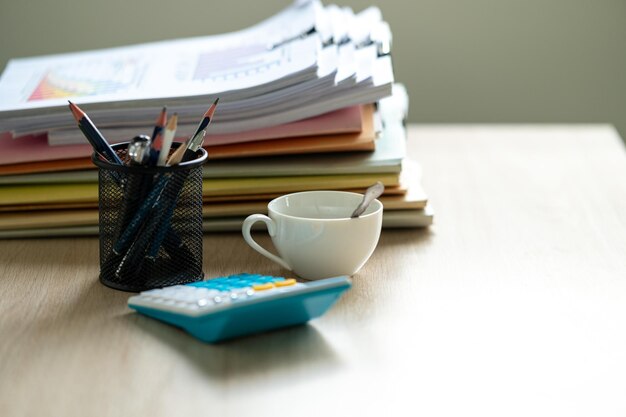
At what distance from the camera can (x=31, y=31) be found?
2.04 metres

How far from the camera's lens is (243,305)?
0.55 meters

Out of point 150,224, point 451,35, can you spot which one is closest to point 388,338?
point 150,224

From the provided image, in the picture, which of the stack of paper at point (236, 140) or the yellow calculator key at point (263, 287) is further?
the stack of paper at point (236, 140)

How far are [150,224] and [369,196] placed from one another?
0.59ft

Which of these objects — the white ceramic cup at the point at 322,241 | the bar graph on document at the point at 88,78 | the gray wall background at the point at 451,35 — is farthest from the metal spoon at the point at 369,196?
the gray wall background at the point at 451,35

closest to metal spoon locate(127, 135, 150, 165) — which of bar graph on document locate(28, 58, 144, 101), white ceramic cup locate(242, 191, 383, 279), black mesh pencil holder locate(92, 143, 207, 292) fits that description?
black mesh pencil holder locate(92, 143, 207, 292)

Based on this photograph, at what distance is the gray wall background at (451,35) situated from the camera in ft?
6.68

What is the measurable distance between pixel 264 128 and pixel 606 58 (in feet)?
4.95

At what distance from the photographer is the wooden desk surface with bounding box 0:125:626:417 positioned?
497mm

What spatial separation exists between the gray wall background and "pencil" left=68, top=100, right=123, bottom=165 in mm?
1421

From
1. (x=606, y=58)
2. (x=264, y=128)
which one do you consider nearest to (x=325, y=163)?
(x=264, y=128)

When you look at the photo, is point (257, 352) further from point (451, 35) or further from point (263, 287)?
point (451, 35)

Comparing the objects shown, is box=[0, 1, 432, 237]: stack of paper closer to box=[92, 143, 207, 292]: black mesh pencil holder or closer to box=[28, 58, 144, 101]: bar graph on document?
box=[28, 58, 144, 101]: bar graph on document

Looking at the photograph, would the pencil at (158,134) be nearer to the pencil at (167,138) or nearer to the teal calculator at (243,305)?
the pencil at (167,138)
